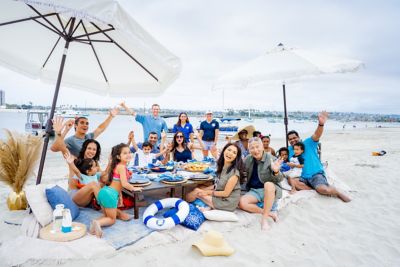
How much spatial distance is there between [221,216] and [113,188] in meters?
1.56

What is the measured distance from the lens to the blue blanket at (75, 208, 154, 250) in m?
2.84

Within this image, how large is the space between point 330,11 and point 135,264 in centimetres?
953

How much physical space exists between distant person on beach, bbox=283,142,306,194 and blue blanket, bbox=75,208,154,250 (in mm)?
3184

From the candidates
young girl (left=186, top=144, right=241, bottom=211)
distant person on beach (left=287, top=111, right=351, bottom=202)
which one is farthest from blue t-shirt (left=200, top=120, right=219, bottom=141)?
young girl (left=186, top=144, right=241, bottom=211)

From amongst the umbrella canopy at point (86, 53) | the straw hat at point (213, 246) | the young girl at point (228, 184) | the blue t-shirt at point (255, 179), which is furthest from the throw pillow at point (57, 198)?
the blue t-shirt at point (255, 179)

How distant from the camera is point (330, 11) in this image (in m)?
8.34

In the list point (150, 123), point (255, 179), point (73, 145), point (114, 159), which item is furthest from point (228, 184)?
point (150, 123)

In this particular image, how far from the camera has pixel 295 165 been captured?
536cm

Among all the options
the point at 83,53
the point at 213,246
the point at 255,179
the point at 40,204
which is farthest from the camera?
the point at 83,53

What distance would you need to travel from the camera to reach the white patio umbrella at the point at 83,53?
3303 millimetres

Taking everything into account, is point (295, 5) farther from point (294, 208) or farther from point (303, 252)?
point (303, 252)

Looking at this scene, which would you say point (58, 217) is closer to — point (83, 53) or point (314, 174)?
point (83, 53)

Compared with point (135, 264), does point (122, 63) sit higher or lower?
higher

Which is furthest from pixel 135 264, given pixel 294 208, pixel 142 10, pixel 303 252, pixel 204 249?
pixel 142 10
